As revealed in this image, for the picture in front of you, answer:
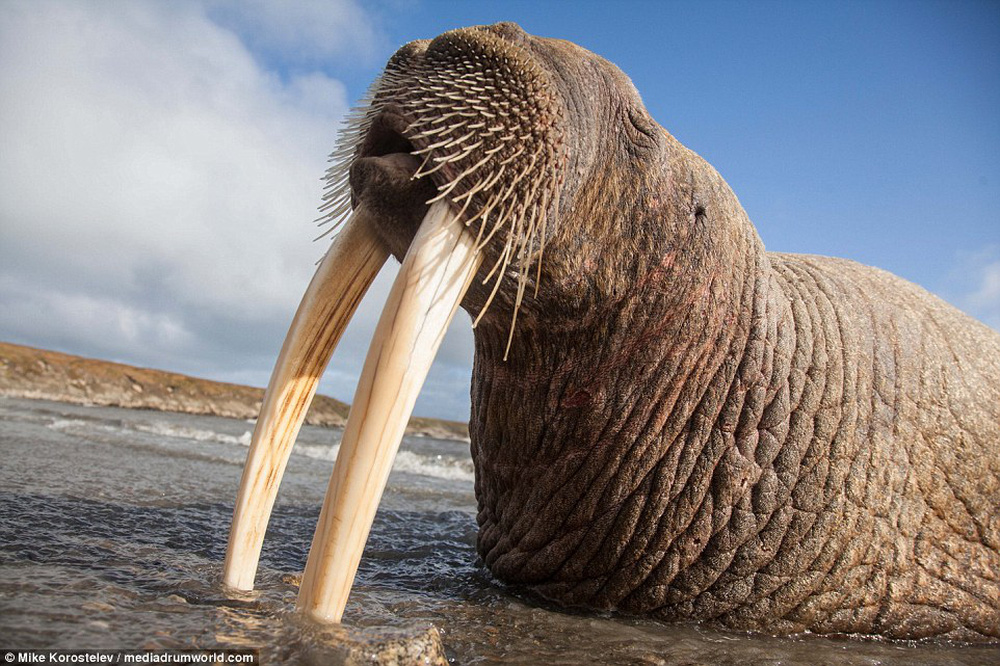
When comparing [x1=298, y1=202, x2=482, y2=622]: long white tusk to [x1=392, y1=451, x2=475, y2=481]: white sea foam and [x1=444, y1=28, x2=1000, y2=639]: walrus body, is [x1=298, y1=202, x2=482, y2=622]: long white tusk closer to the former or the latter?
[x1=444, y1=28, x2=1000, y2=639]: walrus body

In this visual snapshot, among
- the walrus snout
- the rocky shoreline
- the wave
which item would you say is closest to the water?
the walrus snout

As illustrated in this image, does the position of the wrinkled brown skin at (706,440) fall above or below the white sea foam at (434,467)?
above

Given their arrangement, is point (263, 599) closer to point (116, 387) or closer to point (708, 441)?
point (708, 441)

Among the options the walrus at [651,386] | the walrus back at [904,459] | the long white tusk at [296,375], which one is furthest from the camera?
the walrus back at [904,459]

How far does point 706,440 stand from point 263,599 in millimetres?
1988

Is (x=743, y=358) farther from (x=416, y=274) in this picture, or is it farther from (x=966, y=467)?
(x=416, y=274)

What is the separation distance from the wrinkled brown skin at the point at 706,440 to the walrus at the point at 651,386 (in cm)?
1

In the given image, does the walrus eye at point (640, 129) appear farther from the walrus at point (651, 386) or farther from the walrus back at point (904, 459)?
the walrus back at point (904, 459)

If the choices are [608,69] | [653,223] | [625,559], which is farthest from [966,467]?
[608,69]

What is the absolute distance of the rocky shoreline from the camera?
82.3 feet

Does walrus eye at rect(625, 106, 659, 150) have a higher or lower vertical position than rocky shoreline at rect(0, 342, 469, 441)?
higher

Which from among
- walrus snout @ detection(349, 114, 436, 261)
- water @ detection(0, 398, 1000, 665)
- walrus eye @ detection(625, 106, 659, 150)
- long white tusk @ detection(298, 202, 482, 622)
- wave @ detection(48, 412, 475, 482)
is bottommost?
wave @ detection(48, 412, 475, 482)

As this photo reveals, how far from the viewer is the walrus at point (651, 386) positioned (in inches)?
103

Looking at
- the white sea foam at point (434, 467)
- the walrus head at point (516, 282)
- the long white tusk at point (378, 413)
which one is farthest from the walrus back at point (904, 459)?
the white sea foam at point (434, 467)
